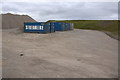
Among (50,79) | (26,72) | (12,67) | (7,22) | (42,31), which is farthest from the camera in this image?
(7,22)

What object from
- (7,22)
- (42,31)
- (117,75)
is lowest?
(117,75)

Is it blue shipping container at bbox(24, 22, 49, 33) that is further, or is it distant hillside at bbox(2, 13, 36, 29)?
distant hillside at bbox(2, 13, 36, 29)

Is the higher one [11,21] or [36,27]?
[11,21]

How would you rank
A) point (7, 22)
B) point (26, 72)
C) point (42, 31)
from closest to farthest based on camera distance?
1. point (26, 72)
2. point (42, 31)
3. point (7, 22)

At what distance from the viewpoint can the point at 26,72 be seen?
726cm

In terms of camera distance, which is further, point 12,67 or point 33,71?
point 12,67

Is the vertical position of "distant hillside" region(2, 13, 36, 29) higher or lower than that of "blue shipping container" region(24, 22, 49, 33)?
higher

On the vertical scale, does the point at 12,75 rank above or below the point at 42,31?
below

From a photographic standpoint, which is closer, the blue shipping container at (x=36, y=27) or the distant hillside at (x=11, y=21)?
the blue shipping container at (x=36, y=27)

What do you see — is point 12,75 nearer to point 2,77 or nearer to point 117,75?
point 2,77

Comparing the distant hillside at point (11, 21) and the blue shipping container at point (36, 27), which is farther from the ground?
the distant hillside at point (11, 21)

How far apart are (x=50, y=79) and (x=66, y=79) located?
78 centimetres

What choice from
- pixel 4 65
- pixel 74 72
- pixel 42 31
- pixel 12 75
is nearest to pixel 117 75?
pixel 74 72

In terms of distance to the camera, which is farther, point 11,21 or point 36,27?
point 11,21
